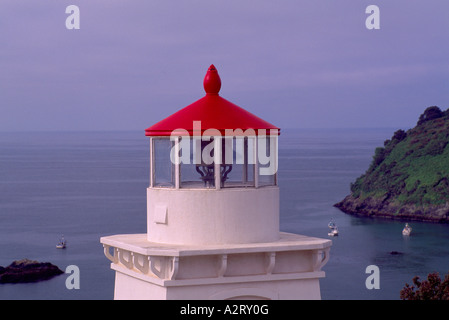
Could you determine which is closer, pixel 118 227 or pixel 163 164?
pixel 163 164

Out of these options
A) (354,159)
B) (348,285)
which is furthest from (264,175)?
(354,159)

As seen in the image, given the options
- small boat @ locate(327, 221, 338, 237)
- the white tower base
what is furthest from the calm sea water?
the white tower base

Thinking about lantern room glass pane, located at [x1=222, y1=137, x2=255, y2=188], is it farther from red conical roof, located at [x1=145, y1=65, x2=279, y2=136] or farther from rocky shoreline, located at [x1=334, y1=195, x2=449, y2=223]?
rocky shoreline, located at [x1=334, y1=195, x2=449, y2=223]

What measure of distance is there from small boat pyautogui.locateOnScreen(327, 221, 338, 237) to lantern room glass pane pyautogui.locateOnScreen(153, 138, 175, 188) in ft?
258

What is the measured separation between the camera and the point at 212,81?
869 cm

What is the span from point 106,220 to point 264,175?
85037 mm

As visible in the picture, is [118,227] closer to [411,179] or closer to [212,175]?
[411,179]

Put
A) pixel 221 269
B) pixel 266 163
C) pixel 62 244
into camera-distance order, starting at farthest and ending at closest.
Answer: pixel 62 244, pixel 266 163, pixel 221 269

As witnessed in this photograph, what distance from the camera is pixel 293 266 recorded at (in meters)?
8.35

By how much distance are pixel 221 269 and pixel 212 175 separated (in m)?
1.07

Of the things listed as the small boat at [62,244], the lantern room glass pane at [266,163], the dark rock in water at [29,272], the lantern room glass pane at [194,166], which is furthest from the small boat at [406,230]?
the lantern room glass pane at [194,166]

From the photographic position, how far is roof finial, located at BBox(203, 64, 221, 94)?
8680 millimetres

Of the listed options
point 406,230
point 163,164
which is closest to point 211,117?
point 163,164

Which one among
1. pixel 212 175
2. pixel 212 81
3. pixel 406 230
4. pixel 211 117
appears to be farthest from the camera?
pixel 406 230
